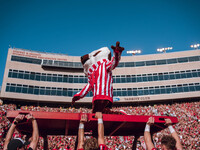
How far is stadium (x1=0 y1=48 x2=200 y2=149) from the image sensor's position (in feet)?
93.1

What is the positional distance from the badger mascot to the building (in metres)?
25.2

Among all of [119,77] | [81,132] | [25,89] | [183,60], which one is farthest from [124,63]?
[81,132]

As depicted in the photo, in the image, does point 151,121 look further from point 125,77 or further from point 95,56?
point 125,77

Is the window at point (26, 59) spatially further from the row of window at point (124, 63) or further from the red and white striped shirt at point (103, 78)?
the red and white striped shirt at point (103, 78)

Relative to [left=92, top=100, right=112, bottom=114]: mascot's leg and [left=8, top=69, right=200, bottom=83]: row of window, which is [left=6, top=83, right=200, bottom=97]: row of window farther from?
[left=92, top=100, right=112, bottom=114]: mascot's leg

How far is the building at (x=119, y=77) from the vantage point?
94.5 feet

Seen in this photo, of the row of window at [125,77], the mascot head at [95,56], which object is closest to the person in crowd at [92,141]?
the mascot head at [95,56]

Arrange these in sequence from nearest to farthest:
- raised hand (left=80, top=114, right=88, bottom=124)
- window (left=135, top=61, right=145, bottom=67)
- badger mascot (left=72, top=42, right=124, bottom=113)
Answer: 1. raised hand (left=80, top=114, right=88, bottom=124)
2. badger mascot (left=72, top=42, right=124, bottom=113)
3. window (left=135, top=61, right=145, bottom=67)

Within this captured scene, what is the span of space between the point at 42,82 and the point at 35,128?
28.5 meters

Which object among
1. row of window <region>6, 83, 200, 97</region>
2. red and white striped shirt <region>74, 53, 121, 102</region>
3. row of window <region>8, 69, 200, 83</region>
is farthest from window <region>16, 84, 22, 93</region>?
red and white striped shirt <region>74, 53, 121, 102</region>

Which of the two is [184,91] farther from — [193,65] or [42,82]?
[42,82]

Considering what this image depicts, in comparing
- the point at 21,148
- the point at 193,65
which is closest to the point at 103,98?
the point at 21,148

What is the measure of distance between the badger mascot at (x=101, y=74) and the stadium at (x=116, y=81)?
2371 cm

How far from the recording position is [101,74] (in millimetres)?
4535
